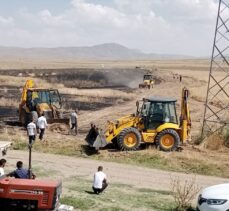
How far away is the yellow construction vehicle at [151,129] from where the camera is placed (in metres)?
22.3

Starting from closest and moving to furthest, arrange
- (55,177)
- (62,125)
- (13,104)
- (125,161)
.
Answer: (55,177)
(125,161)
(62,125)
(13,104)

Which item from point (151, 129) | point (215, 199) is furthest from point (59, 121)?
point (215, 199)

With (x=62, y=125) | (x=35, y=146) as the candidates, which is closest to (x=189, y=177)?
(x=35, y=146)

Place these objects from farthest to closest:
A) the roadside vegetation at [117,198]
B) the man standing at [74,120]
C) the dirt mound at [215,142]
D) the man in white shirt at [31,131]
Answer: the man standing at [74,120]
the dirt mound at [215,142]
the man in white shirt at [31,131]
the roadside vegetation at [117,198]

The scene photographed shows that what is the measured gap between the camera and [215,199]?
11.6 meters

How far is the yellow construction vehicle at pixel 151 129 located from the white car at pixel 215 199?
10183mm

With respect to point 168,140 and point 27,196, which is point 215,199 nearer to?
point 27,196

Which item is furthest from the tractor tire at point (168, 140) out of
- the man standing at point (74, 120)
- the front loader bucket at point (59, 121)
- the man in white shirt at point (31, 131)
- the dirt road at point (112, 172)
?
the front loader bucket at point (59, 121)

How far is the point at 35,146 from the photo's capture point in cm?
2336

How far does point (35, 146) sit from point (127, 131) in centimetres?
437

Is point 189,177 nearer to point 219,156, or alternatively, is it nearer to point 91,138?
point 219,156

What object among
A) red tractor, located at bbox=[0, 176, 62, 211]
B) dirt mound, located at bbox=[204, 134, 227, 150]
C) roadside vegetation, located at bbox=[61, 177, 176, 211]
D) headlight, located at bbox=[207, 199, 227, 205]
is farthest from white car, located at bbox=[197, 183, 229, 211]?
dirt mound, located at bbox=[204, 134, 227, 150]

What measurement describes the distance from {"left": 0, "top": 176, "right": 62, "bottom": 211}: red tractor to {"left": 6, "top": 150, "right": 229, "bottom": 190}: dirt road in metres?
6.30

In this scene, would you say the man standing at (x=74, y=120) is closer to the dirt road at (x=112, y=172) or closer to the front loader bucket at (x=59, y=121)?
the front loader bucket at (x=59, y=121)
